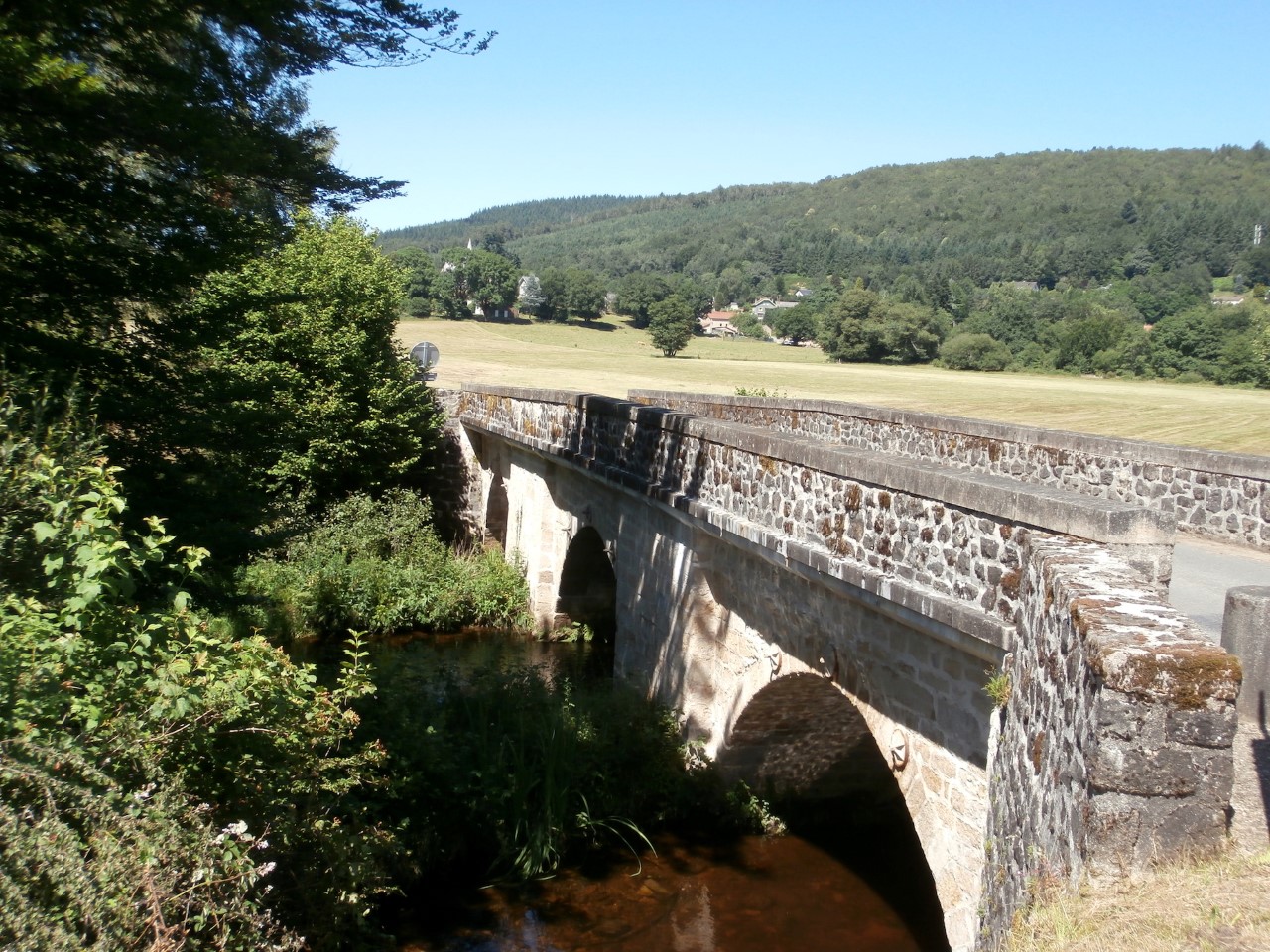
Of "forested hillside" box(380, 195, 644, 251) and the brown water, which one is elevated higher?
"forested hillside" box(380, 195, 644, 251)

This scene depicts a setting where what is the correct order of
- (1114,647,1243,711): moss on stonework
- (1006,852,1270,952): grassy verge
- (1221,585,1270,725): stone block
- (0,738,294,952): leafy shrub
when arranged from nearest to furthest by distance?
1. (1006,852,1270,952): grassy verge
2. (1114,647,1243,711): moss on stonework
3. (0,738,294,952): leafy shrub
4. (1221,585,1270,725): stone block

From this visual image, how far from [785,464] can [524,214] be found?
612 feet

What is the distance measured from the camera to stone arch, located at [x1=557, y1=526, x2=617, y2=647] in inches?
558

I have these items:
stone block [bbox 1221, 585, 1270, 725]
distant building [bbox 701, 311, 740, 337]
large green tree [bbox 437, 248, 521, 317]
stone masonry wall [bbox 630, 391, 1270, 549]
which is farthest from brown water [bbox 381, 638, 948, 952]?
distant building [bbox 701, 311, 740, 337]

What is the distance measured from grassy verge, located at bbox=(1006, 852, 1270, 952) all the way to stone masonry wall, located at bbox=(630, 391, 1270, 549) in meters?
4.70

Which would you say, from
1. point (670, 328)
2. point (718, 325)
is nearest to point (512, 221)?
point (718, 325)

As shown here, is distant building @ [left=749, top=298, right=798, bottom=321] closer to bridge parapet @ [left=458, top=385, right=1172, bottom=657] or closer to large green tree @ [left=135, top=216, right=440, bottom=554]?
large green tree @ [left=135, top=216, right=440, bottom=554]

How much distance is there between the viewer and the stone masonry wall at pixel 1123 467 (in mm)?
8039

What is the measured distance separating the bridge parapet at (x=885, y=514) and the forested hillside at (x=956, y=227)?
8491cm

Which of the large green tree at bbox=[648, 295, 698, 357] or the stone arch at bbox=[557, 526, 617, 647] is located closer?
the stone arch at bbox=[557, 526, 617, 647]

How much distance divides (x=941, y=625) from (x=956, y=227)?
12387 cm

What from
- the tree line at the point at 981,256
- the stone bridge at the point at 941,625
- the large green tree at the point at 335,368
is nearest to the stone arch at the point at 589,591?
the stone bridge at the point at 941,625

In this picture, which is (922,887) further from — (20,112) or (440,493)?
(440,493)

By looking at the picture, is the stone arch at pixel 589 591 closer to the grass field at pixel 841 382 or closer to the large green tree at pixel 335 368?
the large green tree at pixel 335 368
